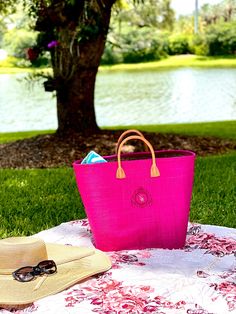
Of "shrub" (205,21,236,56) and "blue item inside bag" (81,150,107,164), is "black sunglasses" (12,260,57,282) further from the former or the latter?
"shrub" (205,21,236,56)

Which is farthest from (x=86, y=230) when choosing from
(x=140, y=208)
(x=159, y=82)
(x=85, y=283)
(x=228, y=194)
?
(x=159, y=82)

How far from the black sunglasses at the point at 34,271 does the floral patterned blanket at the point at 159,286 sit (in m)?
0.12

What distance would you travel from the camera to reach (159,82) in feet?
75.9

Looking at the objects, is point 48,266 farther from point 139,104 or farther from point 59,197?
point 139,104

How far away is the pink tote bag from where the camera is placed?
2.64 m

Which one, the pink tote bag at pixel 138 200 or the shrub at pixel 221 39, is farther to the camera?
the shrub at pixel 221 39

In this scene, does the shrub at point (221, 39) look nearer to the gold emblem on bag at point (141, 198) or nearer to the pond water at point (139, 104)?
the pond water at point (139, 104)

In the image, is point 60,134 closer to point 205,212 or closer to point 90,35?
point 90,35

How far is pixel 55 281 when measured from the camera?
2.28 meters

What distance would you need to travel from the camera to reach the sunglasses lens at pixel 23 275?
227 centimetres

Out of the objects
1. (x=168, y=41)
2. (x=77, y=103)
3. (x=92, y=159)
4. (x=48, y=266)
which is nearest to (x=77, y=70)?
(x=77, y=103)

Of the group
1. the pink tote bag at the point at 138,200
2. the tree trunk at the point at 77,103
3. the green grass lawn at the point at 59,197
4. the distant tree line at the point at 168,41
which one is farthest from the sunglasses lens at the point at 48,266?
the distant tree line at the point at 168,41

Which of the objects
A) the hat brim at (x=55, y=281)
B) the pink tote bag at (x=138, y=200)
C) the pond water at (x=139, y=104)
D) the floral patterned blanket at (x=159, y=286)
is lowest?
the pond water at (x=139, y=104)

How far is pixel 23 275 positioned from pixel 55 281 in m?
0.11
